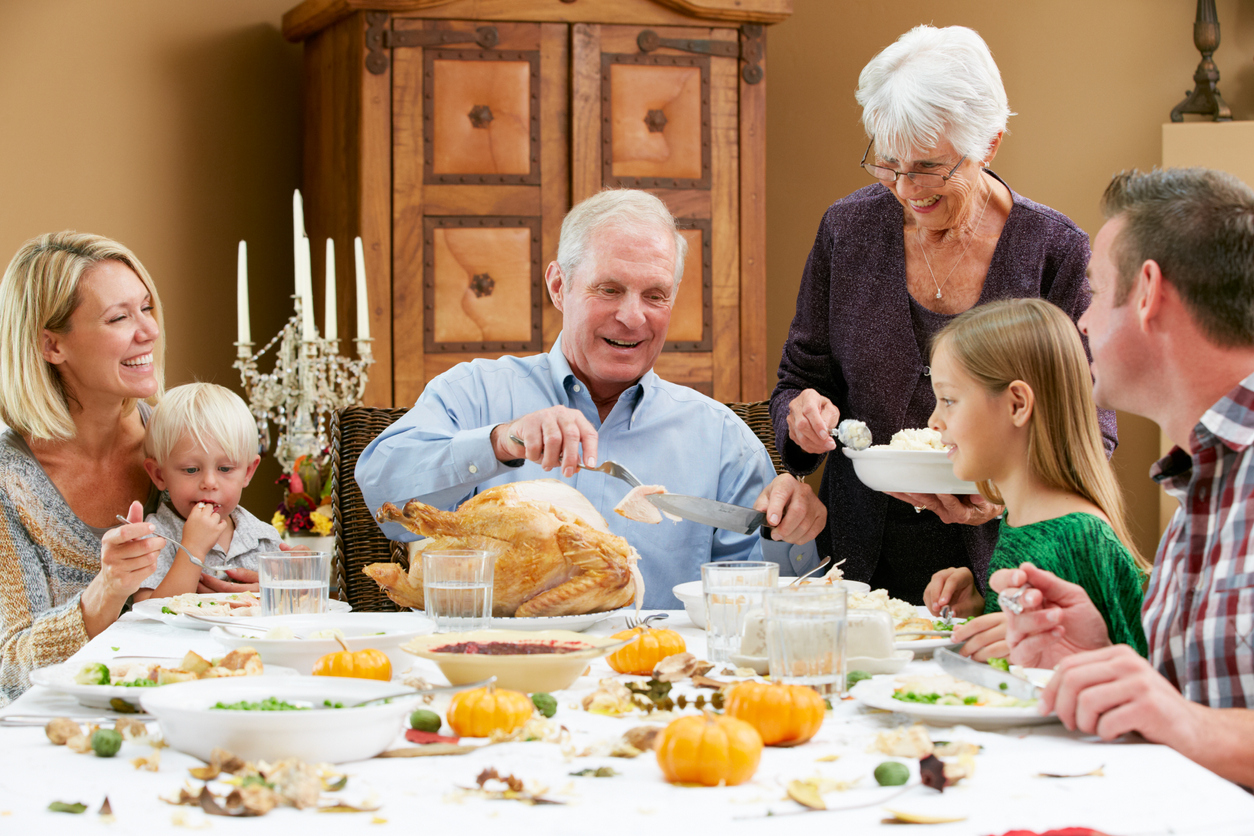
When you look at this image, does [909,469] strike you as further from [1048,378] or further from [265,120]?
[265,120]

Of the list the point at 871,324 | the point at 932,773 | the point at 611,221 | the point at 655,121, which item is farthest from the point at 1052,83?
the point at 932,773

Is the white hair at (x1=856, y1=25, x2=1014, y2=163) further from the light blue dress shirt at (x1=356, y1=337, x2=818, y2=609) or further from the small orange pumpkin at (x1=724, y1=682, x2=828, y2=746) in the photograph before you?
the small orange pumpkin at (x1=724, y1=682, x2=828, y2=746)

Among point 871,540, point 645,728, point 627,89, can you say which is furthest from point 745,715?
point 627,89

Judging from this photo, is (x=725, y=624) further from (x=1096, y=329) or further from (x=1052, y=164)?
(x=1052, y=164)

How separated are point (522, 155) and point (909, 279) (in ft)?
8.08

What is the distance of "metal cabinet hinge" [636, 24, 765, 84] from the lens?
4.73 m

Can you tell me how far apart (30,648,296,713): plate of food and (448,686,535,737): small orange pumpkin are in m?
0.29

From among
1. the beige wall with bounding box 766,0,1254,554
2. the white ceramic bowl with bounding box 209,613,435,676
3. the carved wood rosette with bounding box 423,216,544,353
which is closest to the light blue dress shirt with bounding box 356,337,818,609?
the white ceramic bowl with bounding box 209,613,435,676

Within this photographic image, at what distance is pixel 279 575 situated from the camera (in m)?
1.78

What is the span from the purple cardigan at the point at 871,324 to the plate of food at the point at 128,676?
58.8 inches

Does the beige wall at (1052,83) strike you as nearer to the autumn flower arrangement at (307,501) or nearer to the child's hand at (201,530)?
the autumn flower arrangement at (307,501)

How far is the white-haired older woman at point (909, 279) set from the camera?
7.60 ft

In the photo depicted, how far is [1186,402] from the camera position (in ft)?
4.65

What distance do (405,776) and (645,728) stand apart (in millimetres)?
234
